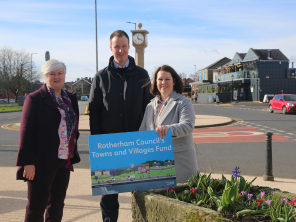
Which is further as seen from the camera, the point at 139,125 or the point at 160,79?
the point at 139,125

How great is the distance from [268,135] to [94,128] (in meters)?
3.70

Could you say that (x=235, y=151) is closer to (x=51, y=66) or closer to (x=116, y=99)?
(x=116, y=99)

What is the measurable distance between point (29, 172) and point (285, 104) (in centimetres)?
2163

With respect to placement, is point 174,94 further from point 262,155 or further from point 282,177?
point 262,155

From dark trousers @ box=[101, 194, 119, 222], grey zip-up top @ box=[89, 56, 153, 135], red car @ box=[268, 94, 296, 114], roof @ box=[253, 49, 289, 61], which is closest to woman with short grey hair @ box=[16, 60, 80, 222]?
grey zip-up top @ box=[89, 56, 153, 135]

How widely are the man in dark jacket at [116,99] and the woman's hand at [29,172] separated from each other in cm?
82

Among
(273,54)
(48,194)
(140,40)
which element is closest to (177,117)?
(48,194)

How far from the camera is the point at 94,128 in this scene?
3221 millimetres

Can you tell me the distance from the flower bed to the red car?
20164 millimetres

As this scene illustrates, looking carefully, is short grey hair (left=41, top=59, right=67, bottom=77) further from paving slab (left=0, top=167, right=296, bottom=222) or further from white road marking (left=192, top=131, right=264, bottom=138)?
white road marking (left=192, top=131, right=264, bottom=138)

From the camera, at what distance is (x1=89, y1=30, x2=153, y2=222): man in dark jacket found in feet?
10.3

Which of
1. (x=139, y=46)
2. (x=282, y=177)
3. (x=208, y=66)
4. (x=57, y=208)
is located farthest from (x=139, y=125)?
(x=208, y=66)

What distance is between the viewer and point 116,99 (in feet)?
10.4

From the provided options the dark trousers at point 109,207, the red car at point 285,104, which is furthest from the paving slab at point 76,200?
the red car at point 285,104
